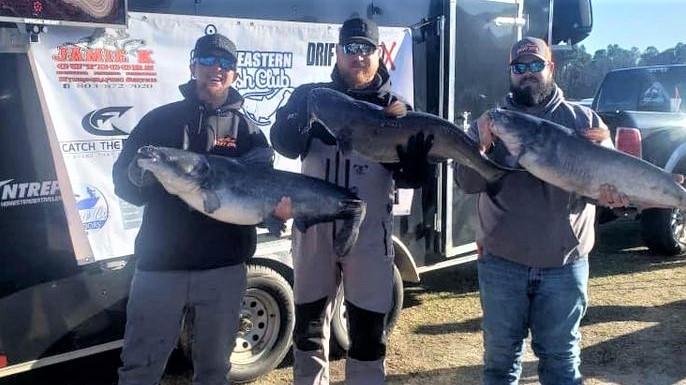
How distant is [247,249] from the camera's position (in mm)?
3670

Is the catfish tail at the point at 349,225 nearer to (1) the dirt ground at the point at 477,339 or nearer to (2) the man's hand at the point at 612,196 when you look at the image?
(2) the man's hand at the point at 612,196

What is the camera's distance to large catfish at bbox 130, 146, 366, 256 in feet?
10.3

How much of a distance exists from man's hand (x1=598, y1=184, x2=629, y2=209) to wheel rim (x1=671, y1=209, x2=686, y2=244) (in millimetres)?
5725

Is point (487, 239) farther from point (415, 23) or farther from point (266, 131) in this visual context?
point (415, 23)

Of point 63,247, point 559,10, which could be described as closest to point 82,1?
point 63,247

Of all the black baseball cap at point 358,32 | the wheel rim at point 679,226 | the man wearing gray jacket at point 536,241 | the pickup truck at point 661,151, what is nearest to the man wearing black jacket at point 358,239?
the black baseball cap at point 358,32

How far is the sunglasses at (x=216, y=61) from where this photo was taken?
3473mm

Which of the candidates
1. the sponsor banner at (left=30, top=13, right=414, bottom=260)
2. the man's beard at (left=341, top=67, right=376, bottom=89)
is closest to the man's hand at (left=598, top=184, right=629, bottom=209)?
the man's beard at (left=341, top=67, right=376, bottom=89)

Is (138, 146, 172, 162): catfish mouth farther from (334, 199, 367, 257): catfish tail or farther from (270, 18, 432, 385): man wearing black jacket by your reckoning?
(334, 199, 367, 257): catfish tail

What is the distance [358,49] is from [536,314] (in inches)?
64.1

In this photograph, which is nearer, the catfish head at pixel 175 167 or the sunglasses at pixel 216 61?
the catfish head at pixel 175 167

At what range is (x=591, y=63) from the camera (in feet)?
131

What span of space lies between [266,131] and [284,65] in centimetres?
48

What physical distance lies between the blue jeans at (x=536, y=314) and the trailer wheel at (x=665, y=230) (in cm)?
557
